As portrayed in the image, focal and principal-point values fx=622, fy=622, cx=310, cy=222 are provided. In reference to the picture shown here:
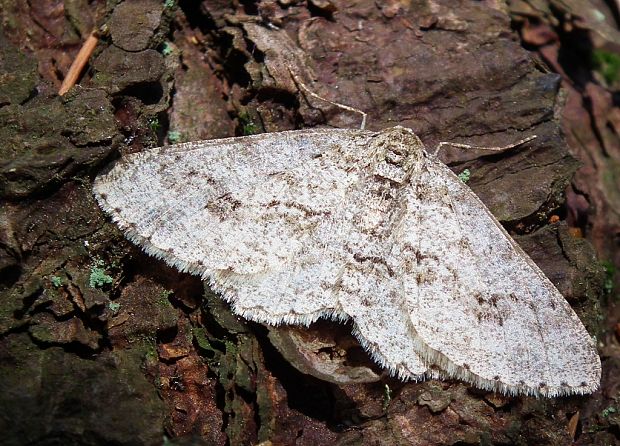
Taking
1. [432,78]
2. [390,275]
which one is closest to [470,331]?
[390,275]

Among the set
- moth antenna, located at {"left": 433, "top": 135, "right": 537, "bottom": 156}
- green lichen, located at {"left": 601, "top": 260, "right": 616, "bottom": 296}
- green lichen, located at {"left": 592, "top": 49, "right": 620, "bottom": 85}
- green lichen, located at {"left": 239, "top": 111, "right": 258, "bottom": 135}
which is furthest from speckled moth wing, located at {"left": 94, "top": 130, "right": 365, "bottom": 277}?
green lichen, located at {"left": 592, "top": 49, "right": 620, "bottom": 85}

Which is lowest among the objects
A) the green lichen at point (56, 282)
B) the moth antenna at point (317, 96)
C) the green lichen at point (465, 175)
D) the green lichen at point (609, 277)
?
the green lichen at point (609, 277)

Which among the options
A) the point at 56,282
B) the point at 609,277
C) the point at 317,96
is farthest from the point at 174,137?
the point at 609,277

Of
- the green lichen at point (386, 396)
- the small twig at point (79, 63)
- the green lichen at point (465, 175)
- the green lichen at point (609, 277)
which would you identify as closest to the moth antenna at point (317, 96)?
the green lichen at point (465, 175)

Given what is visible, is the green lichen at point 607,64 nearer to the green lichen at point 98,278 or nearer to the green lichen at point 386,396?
the green lichen at point 386,396

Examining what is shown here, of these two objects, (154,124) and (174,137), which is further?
(174,137)

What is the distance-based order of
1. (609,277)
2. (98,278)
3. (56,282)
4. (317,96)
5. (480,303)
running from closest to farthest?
(56,282) → (98,278) → (480,303) → (317,96) → (609,277)

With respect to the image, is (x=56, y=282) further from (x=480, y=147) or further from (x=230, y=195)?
(x=480, y=147)
